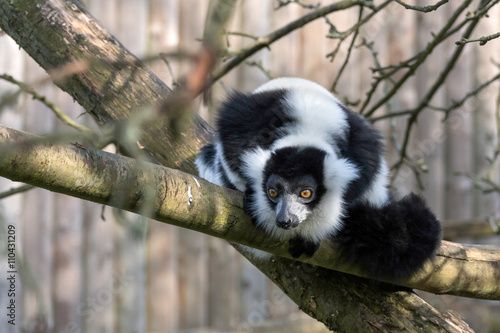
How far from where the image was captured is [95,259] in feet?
18.9

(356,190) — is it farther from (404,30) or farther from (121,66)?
(404,30)

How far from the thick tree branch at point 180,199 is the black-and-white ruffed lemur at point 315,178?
0.33 ft

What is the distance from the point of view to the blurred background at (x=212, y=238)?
5.46 meters

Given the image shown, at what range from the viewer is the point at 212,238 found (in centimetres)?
636

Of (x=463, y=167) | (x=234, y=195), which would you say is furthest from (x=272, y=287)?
(x=234, y=195)

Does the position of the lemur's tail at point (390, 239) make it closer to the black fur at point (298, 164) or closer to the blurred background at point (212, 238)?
the black fur at point (298, 164)

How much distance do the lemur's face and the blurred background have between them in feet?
6.06

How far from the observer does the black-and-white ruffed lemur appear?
2.79m

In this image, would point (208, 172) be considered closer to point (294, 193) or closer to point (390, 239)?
point (294, 193)

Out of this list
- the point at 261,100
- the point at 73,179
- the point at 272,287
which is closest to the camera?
the point at 73,179

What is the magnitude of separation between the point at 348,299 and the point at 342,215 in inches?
17.1

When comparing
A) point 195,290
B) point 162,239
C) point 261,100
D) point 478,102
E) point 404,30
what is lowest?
point 195,290

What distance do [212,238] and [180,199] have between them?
4025 mm

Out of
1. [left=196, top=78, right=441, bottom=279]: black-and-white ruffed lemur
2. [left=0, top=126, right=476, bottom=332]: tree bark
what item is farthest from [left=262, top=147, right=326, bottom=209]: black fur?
[left=0, top=126, right=476, bottom=332]: tree bark
